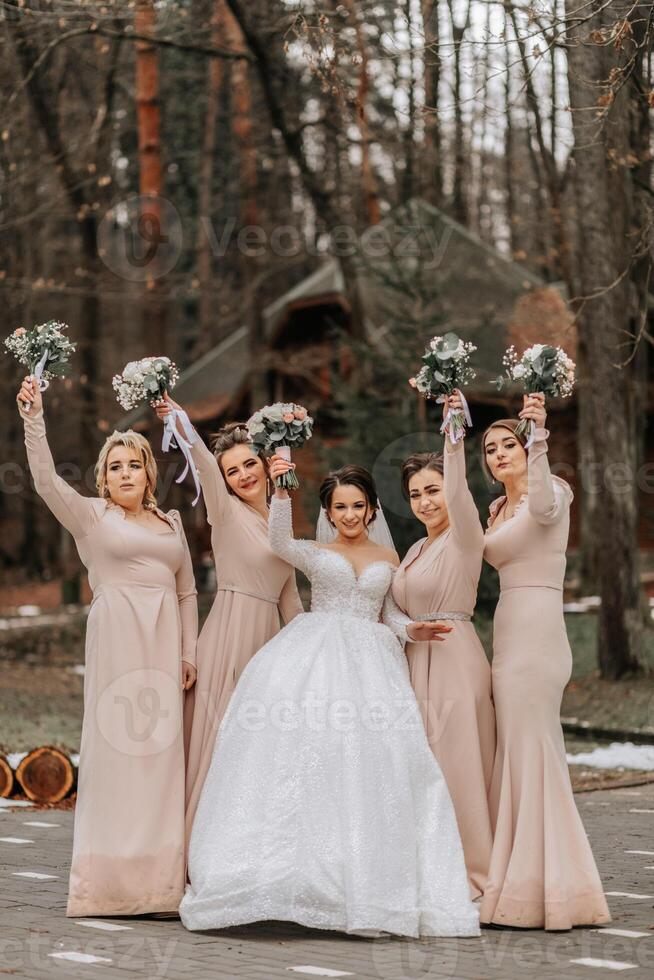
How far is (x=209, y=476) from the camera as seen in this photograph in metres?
7.04

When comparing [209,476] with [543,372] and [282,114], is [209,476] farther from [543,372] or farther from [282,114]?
[282,114]

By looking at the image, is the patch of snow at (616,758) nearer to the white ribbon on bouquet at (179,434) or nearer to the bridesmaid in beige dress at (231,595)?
the bridesmaid in beige dress at (231,595)

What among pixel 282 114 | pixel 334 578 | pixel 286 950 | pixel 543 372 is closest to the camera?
pixel 286 950

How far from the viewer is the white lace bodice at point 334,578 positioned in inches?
269

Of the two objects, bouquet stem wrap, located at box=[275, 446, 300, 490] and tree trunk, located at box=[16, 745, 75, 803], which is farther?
tree trunk, located at box=[16, 745, 75, 803]

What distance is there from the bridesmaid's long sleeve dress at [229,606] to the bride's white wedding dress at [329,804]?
37 centimetres

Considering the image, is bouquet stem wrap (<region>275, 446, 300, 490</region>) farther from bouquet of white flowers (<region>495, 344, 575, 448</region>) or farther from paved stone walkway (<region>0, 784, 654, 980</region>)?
paved stone walkway (<region>0, 784, 654, 980</region>)

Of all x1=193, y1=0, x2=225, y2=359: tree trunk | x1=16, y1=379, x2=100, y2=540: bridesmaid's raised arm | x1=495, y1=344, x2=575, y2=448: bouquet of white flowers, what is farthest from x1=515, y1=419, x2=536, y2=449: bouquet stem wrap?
x1=193, y1=0, x2=225, y2=359: tree trunk

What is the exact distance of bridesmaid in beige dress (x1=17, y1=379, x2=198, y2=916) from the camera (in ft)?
21.9

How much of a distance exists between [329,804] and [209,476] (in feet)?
5.81

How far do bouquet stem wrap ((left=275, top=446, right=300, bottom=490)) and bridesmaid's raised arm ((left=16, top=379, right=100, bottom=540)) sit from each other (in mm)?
978

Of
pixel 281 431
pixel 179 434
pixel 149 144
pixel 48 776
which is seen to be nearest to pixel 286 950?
pixel 281 431

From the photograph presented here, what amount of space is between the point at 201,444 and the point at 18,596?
2709 cm

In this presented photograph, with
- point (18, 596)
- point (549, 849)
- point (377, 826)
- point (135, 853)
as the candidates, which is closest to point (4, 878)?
point (135, 853)
